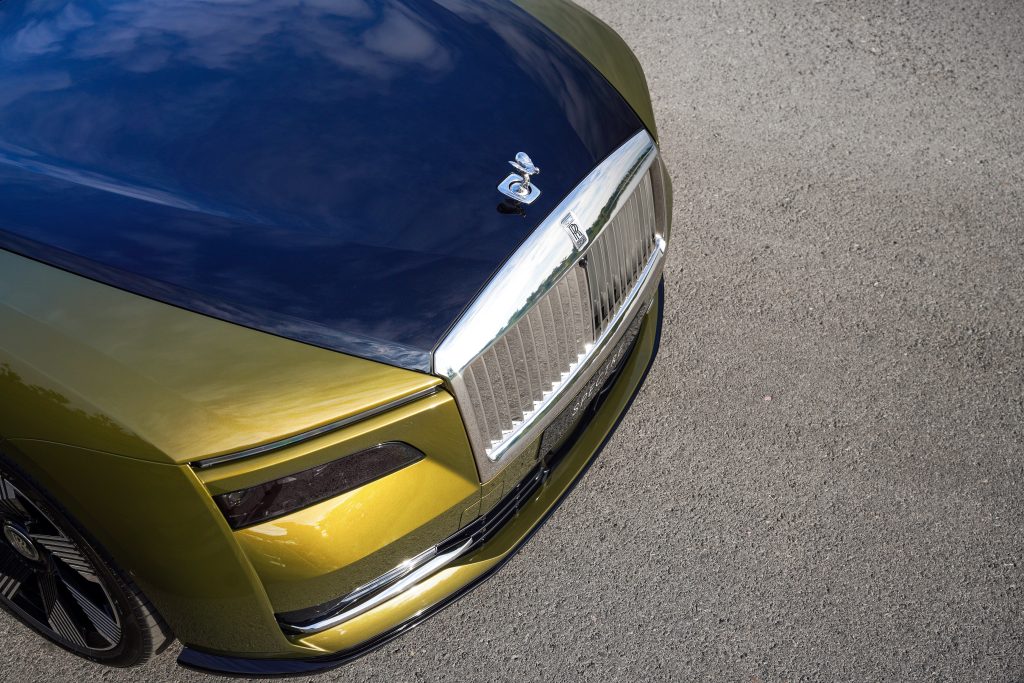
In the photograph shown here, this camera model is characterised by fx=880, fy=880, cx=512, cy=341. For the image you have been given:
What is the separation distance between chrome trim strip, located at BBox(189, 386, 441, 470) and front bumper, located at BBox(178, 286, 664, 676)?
1.58 ft

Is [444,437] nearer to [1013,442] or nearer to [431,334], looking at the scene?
Result: [431,334]

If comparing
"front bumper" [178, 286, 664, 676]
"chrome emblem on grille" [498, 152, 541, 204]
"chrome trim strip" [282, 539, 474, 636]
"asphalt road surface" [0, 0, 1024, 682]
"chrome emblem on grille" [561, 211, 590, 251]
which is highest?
"chrome emblem on grille" [498, 152, 541, 204]

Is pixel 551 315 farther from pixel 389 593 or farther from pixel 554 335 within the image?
pixel 389 593

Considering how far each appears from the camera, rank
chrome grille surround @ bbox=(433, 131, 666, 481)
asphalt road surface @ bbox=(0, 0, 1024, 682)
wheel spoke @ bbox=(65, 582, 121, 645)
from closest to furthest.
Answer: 1. chrome grille surround @ bbox=(433, 131, 666, 481)
2. wheel spoke @ bbox=(65, 582, 121, 645)
3. asphalt road surface @ bbox=(0, 0, 1024, 682)

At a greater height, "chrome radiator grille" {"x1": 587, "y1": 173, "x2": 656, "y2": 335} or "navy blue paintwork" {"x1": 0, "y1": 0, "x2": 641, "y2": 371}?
"navy blue paintwork" {"x1": 0, "y1": 0, "x2": 641, "y2": 371}

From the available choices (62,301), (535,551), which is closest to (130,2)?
(62,301)

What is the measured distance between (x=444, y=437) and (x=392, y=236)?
0.50 metres

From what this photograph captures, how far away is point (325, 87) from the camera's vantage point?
2432 millimetres

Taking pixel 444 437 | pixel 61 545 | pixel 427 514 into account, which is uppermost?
pixel 444 437

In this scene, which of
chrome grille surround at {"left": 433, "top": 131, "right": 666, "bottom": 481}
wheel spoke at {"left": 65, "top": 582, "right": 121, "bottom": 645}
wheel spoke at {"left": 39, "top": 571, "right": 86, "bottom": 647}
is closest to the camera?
chrome grille surround at {"left": 433, "top": 131, "right": 666, "bottom": 481}

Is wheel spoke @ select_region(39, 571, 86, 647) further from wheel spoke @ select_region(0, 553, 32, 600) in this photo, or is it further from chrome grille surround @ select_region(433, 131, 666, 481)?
chrome grille surround @ select_region(433, 131, 666, 481)

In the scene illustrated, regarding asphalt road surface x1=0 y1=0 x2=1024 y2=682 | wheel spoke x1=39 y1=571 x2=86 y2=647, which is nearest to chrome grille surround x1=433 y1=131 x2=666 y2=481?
asphalt road surface x1=0 y1=0 x2=1024 y2=682

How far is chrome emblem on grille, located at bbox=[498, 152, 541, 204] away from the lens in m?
2.18

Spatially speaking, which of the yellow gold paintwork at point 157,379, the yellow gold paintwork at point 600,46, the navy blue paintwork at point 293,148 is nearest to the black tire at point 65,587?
the yellow gold paintwork at point 157,379
